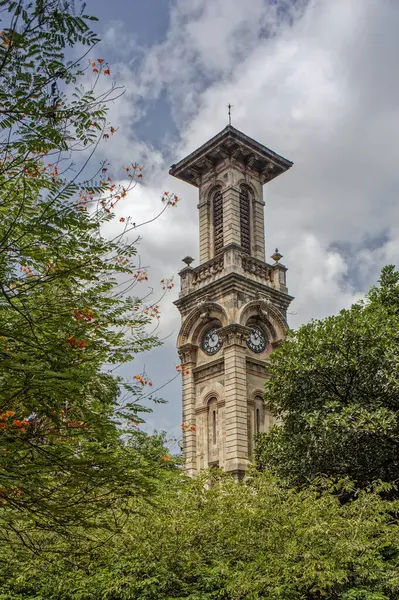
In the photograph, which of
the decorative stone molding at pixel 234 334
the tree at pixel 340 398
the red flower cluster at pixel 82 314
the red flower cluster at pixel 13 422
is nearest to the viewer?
the red flower cluster at pixel 13 422

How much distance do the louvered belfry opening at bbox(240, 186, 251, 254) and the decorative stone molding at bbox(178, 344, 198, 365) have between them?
5839 millimetres

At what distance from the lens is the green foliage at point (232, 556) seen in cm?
1135

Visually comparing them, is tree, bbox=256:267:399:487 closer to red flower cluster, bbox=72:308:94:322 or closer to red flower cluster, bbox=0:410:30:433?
red flower cluster, bbox=72:308:94:322

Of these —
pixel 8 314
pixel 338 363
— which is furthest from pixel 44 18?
pixel 338 363

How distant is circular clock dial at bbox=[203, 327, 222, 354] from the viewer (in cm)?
3068

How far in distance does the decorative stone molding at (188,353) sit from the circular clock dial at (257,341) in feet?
9.36

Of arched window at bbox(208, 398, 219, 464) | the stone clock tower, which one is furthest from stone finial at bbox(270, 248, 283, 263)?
arched window at bbox(208, 398, 219, 464)

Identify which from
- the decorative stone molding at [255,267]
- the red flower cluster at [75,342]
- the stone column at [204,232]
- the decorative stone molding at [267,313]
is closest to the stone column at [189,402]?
the decorative stone molding at [267,313]

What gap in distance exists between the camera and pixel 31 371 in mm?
6488

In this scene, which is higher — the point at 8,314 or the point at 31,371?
the point at 8,314

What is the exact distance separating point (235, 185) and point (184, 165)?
3.55 m

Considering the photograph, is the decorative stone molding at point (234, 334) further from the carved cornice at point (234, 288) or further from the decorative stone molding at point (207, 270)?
the decorative stone molding at point (207, 270)

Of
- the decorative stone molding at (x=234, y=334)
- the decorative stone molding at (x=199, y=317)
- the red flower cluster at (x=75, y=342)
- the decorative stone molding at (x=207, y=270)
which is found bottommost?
the red flower cluster at (x=75, y=342)

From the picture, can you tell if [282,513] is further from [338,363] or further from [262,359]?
[262,359]
